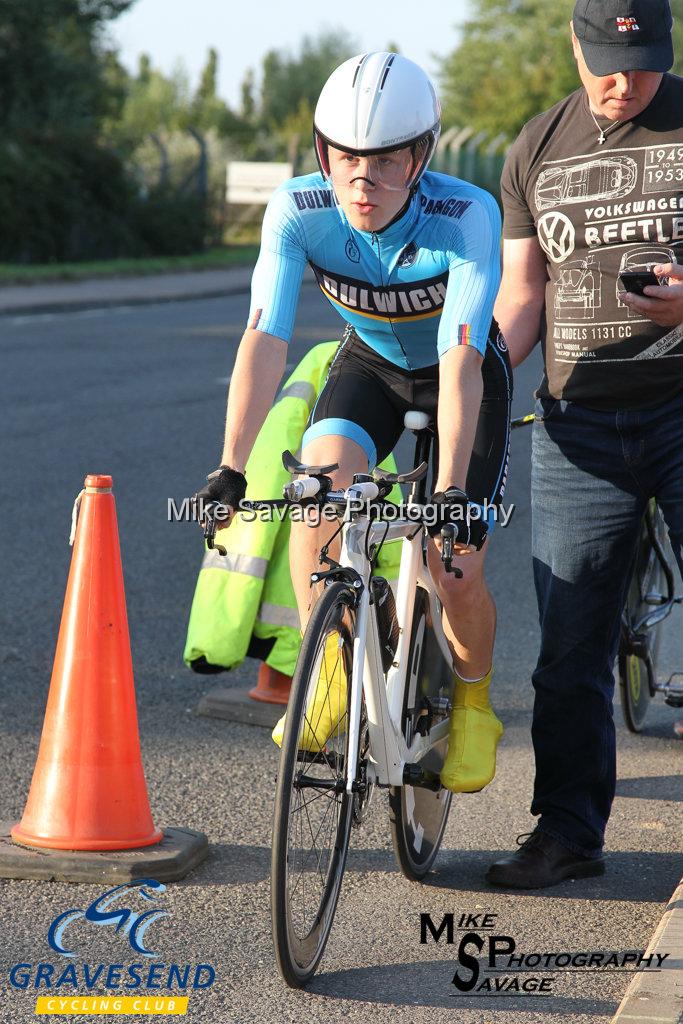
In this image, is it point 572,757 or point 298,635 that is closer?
point 572,757

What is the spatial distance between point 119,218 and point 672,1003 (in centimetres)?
3136

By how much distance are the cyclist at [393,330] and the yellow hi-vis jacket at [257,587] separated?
1137 millimetres

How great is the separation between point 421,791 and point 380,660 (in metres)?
0.68

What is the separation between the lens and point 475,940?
12.3ft

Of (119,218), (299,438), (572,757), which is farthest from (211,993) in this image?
(119,218)

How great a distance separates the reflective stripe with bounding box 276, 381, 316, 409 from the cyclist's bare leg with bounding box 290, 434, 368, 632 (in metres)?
1.72

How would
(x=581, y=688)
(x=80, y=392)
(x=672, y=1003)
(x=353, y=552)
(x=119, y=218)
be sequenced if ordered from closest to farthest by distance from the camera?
(x=672, y=1003)
(x=353, y=552)
(x=581, y=688)
(x=80, y=392)
(x=119, y=218)

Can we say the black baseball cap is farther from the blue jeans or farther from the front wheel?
the front wheel

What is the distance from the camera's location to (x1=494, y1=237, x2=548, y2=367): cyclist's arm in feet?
13.9

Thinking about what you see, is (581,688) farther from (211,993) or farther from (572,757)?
(211,993)

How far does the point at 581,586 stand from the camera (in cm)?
424

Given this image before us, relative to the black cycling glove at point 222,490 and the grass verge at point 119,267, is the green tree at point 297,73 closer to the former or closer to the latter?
the grass verge at point 119,267

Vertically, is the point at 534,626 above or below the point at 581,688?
below

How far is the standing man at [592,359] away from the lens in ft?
12.8
